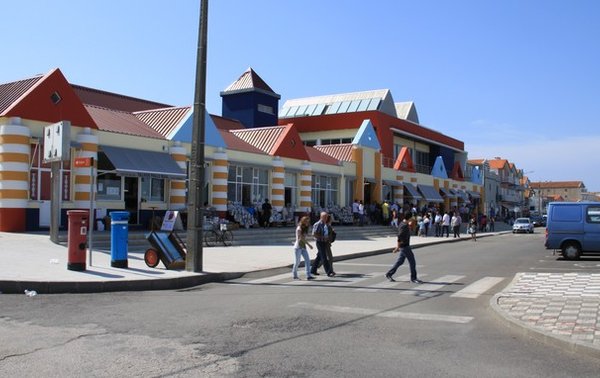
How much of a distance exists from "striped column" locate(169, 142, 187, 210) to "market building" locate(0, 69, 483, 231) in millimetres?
45

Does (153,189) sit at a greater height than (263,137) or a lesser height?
lesser

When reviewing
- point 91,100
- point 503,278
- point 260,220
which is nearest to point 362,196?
point 260,220

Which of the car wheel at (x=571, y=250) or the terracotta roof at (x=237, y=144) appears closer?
the car wheel at (x=571, y=250)

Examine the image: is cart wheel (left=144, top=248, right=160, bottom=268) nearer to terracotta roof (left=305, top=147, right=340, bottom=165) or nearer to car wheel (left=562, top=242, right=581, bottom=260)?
car wheel (left=562, top=242, right=581, bottom=260)

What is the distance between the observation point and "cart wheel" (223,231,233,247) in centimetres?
2244

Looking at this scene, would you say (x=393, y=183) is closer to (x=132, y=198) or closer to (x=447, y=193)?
(x=447, y=193)

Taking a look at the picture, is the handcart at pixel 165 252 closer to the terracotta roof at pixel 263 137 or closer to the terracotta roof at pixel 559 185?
the terracotta roof at pixel 263 137

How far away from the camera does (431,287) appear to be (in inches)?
510

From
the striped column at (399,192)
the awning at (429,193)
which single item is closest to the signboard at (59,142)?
the striped column at (399,192)

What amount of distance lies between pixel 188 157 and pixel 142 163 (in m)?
3.52

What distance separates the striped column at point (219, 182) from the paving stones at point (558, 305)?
16.6m

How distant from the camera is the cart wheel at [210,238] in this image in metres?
22.3

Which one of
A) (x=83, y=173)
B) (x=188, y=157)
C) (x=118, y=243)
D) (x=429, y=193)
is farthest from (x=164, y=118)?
(x=429, y=193)

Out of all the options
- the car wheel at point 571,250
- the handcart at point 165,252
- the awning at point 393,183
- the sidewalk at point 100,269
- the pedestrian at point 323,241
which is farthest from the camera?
the awning at point 393,183
